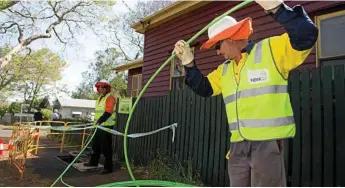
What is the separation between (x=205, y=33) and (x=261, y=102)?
636 cm

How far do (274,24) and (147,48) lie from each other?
5.36 metres

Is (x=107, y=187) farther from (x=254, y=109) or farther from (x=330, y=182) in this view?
(x=330, y=182)

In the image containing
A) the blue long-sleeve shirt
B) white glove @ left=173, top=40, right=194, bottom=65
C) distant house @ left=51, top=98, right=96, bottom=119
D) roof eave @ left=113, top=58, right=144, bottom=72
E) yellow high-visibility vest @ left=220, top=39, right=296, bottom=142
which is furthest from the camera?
distant house @ left=51, top=98, right=96, bottom=119

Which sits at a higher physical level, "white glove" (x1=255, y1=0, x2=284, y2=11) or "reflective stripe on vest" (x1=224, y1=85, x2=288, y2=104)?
"white glove" (x1=255, y1=0, x2=284, y2=11)

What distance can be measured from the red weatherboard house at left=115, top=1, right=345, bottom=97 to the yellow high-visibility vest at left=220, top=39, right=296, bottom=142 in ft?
12.5

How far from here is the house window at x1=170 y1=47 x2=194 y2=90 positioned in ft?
28.9

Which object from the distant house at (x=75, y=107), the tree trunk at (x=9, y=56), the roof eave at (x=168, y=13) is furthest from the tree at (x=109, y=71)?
the roof eave at (x=168, y=13)

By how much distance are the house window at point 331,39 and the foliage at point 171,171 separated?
3.03 m

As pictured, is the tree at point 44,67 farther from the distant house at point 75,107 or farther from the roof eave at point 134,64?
→ the roof eave at point 134,64

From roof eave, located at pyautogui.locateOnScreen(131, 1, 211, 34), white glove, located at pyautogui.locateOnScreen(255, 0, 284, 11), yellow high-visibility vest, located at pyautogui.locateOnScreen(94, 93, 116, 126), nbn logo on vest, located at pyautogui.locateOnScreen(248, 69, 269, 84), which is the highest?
A: roof eave, located at pyautogui.locateOnScreen(131, 1, 211, 34)

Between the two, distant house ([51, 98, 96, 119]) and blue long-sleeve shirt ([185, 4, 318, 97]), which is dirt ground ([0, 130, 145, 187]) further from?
distant house ([51, 98, 96, 119])

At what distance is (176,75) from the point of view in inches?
356

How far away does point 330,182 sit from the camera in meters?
3.39

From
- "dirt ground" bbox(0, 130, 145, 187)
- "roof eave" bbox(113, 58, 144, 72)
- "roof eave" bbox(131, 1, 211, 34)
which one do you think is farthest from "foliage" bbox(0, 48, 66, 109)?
"dirt ground" bbox(0, 130, 145, 187)
